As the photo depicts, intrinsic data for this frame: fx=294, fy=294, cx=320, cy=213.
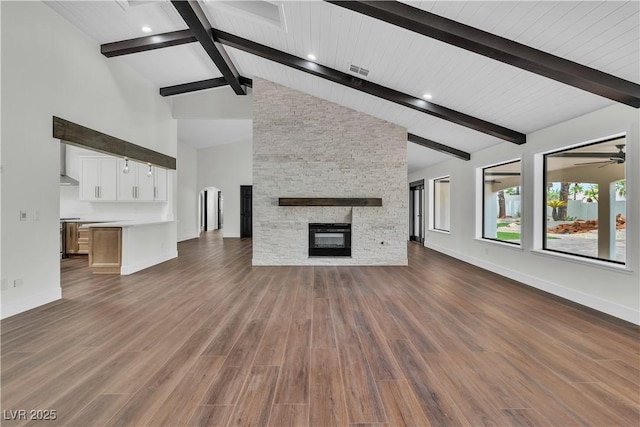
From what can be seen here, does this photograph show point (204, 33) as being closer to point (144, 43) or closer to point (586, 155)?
point (144, 43)

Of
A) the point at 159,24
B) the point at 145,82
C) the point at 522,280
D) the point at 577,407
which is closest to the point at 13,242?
the point at 159,24

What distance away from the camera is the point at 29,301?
3.46 metres

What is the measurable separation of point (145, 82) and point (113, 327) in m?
5.02

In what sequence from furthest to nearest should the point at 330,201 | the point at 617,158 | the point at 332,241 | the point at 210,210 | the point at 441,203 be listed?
1. the point at 210,210
2. the point at 441,203
3. the point at 332,241
4. the point at 330,201
5. the point at 617,158

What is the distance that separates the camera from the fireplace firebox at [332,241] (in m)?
6.37

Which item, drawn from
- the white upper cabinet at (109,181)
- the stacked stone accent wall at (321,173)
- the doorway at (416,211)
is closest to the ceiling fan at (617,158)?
the stacked stone accent wall at (321,173)

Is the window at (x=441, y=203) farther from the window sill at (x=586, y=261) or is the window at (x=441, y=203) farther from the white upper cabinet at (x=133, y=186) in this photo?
the white upper cabinet at (x=133, y=186)

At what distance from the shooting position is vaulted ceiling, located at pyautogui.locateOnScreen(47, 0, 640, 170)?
2672 millimetres

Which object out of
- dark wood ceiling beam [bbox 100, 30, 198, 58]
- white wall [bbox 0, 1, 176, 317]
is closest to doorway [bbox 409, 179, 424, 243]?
dark wood ceiling beam [bbox 100, 30, 198, 58]

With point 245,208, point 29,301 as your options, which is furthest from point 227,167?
point 29,301

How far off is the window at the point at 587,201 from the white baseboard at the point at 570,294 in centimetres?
52

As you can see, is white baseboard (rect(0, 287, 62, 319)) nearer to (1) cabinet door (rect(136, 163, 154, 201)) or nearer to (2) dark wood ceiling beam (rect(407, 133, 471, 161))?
(1) cabinet door (rect(136, 163, 154, 201))

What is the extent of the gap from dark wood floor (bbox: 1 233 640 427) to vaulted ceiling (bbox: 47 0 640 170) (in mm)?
2587

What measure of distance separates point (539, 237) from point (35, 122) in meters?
7.17
